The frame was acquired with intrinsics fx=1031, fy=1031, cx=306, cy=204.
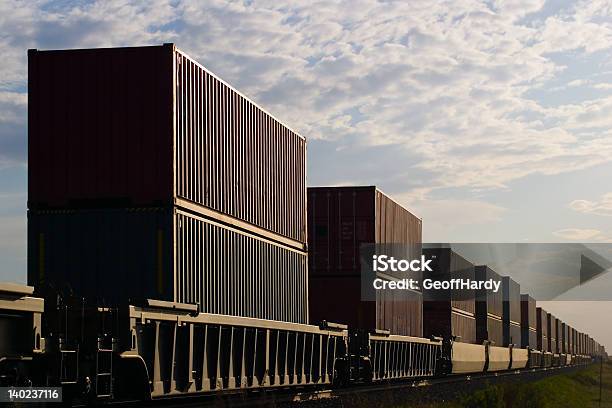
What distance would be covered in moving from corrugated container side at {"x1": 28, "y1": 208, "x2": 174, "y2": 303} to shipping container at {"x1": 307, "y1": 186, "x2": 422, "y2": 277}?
1836 centimetres

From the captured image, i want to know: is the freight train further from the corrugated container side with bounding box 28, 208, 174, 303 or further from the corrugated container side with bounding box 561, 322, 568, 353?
the corrugated container side with bounding box 561, 322, 568, 353

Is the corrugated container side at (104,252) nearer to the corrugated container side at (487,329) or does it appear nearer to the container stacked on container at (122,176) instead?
the container stacked on container at (122,176)

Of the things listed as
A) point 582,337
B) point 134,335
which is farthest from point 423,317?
point 582,337

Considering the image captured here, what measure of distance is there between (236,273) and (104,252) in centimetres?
577

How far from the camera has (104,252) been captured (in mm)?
25609

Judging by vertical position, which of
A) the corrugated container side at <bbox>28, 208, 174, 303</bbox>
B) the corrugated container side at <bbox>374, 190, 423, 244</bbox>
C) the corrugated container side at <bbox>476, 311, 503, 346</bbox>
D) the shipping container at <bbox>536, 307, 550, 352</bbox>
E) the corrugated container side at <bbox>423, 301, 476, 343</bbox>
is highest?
the corrugated container side at <bbox>374, 190, 423, 244</bbox>

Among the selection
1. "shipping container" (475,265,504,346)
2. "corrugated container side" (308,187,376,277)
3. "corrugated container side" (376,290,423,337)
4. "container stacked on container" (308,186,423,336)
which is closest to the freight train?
"container stacked on container" (308,186,423,336)

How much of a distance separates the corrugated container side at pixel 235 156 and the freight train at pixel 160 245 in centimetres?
7

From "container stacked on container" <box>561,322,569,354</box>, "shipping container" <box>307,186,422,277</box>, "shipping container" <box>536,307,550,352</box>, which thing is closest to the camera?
"shipping container" <box>307,186,422,277</box>

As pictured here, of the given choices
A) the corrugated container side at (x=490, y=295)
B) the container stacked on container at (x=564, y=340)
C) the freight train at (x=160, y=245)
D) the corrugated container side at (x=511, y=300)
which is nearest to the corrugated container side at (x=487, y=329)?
the corrugated container side at (x=490, y=295)

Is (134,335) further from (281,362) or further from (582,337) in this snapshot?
(582,337)

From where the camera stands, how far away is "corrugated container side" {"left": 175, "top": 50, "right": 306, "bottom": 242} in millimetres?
26844

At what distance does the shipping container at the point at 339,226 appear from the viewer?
4356cm

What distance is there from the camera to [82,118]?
26422mm
